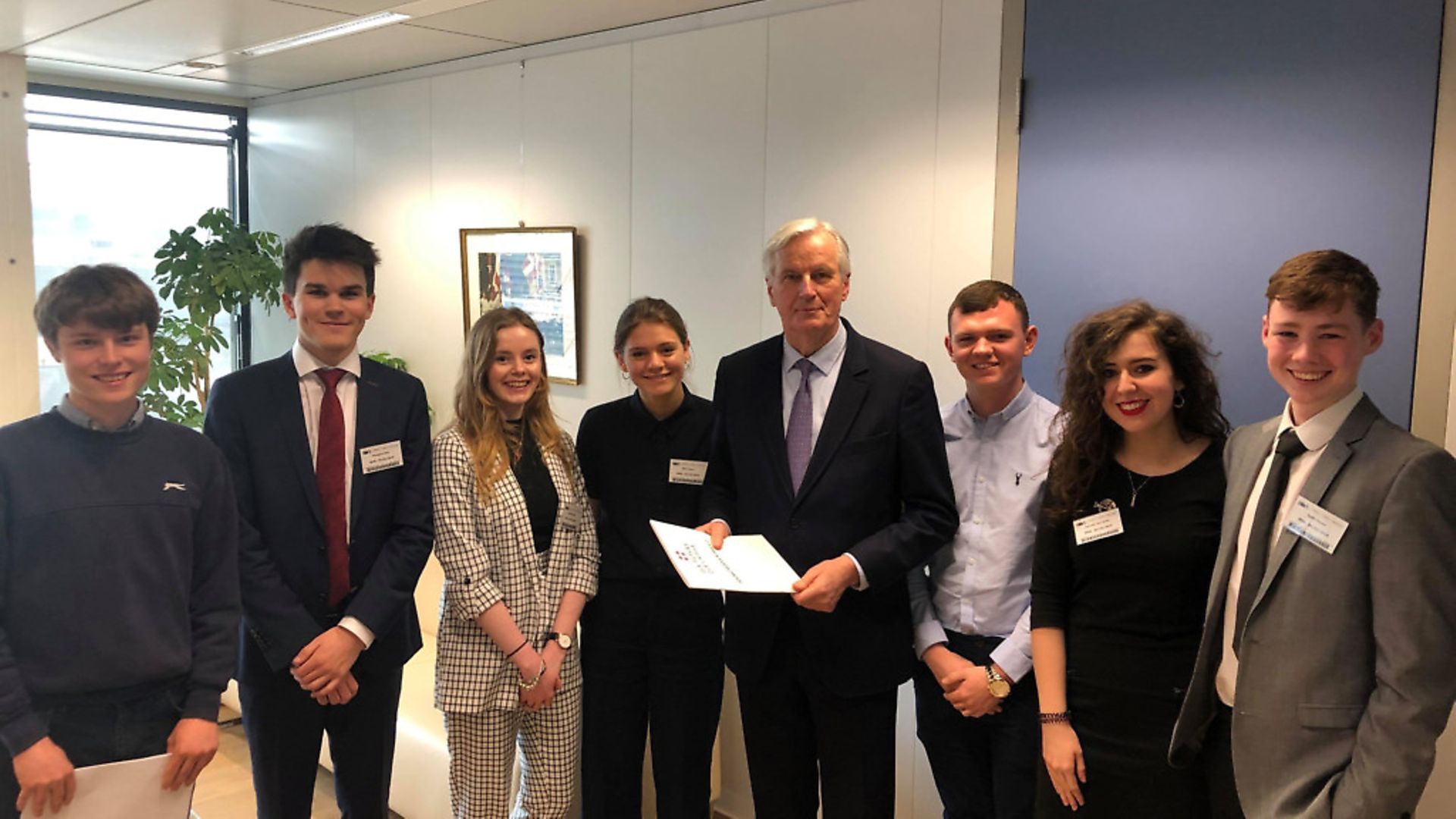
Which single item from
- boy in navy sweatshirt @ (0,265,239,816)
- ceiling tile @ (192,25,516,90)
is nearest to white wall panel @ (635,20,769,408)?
ceiling tile @ (192,25,516,90)

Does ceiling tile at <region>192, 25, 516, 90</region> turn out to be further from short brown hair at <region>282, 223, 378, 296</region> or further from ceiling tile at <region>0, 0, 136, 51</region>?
short brown hair at <region>282, 223, 378, 296</region>

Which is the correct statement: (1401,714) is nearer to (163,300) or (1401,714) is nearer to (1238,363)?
(1238,363)

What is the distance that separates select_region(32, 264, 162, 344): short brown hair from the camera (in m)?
1.86

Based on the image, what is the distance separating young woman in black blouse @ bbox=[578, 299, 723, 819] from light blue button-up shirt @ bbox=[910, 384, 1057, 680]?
23.4 inches

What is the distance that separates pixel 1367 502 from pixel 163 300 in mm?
5837

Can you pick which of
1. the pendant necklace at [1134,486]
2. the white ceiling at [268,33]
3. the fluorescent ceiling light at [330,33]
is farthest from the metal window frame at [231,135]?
the pendant necklace at [1134,486]

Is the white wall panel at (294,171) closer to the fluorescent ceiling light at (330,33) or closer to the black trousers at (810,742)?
the fluorescent ceiling light at (330,33)

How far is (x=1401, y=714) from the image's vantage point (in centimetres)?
150

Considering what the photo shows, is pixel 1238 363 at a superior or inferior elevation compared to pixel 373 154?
inferior

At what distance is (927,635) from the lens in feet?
7.23

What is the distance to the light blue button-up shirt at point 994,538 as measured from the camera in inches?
84.3

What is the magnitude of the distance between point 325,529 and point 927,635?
1382 mm

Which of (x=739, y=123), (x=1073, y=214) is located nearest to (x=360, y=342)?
(x=739, y=123)

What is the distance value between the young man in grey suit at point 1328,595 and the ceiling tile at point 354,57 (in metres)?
3.68
